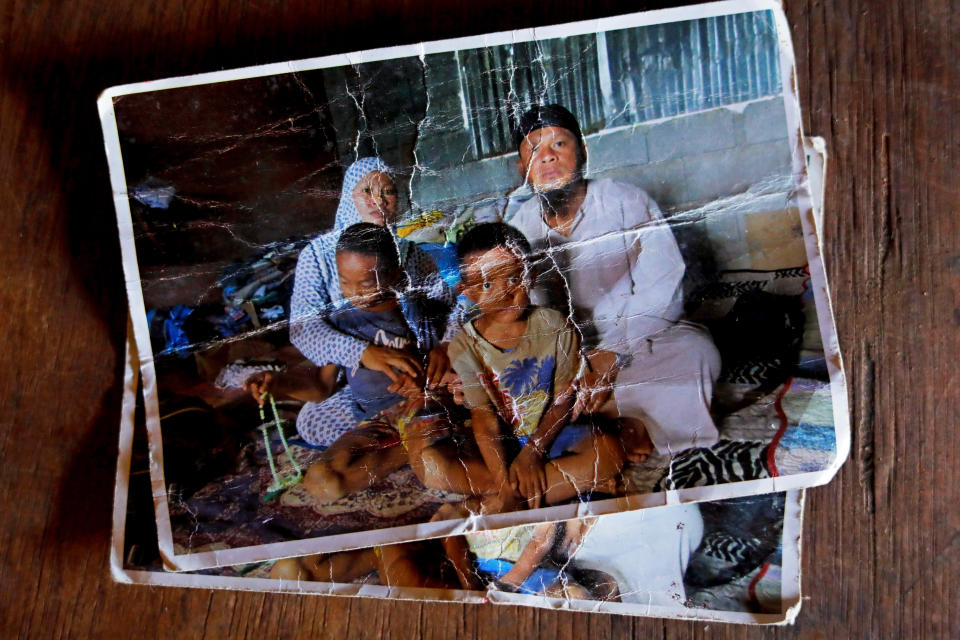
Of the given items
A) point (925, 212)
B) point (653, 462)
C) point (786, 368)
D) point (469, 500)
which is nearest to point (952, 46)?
point (925, 212)

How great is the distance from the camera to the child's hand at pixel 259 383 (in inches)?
22.7

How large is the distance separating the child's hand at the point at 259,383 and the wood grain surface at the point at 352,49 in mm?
127

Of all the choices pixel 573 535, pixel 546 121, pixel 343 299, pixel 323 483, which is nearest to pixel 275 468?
pixel 323 483

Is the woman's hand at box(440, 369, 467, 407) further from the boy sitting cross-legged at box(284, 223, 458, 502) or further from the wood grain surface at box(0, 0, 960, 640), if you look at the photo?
the wood grain surface at box(0, 0, 960, 640)

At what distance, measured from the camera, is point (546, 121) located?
0.56m

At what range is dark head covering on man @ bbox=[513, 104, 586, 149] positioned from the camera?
0.56 m

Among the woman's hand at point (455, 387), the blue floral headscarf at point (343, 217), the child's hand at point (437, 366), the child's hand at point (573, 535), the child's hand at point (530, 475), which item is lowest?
the child's hand at point (573, 535)

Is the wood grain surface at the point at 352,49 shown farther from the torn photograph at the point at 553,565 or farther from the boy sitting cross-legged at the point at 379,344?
the boy sitting cross-legged at the point at 379,344

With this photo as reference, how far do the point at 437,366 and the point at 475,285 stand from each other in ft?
0.24

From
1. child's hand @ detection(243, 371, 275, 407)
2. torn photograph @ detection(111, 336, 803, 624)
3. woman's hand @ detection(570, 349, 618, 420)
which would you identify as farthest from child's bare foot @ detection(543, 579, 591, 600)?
child's hand @ detection(243, 371, 275, 407)

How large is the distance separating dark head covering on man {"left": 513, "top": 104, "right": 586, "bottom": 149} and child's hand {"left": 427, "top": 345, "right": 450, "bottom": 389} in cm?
18

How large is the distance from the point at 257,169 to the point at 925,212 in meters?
0.57

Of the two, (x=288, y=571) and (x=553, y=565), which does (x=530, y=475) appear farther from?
(x=288, y=571)

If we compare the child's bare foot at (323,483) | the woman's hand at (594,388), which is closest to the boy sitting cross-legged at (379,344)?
the child's bare foot at (323,483)
